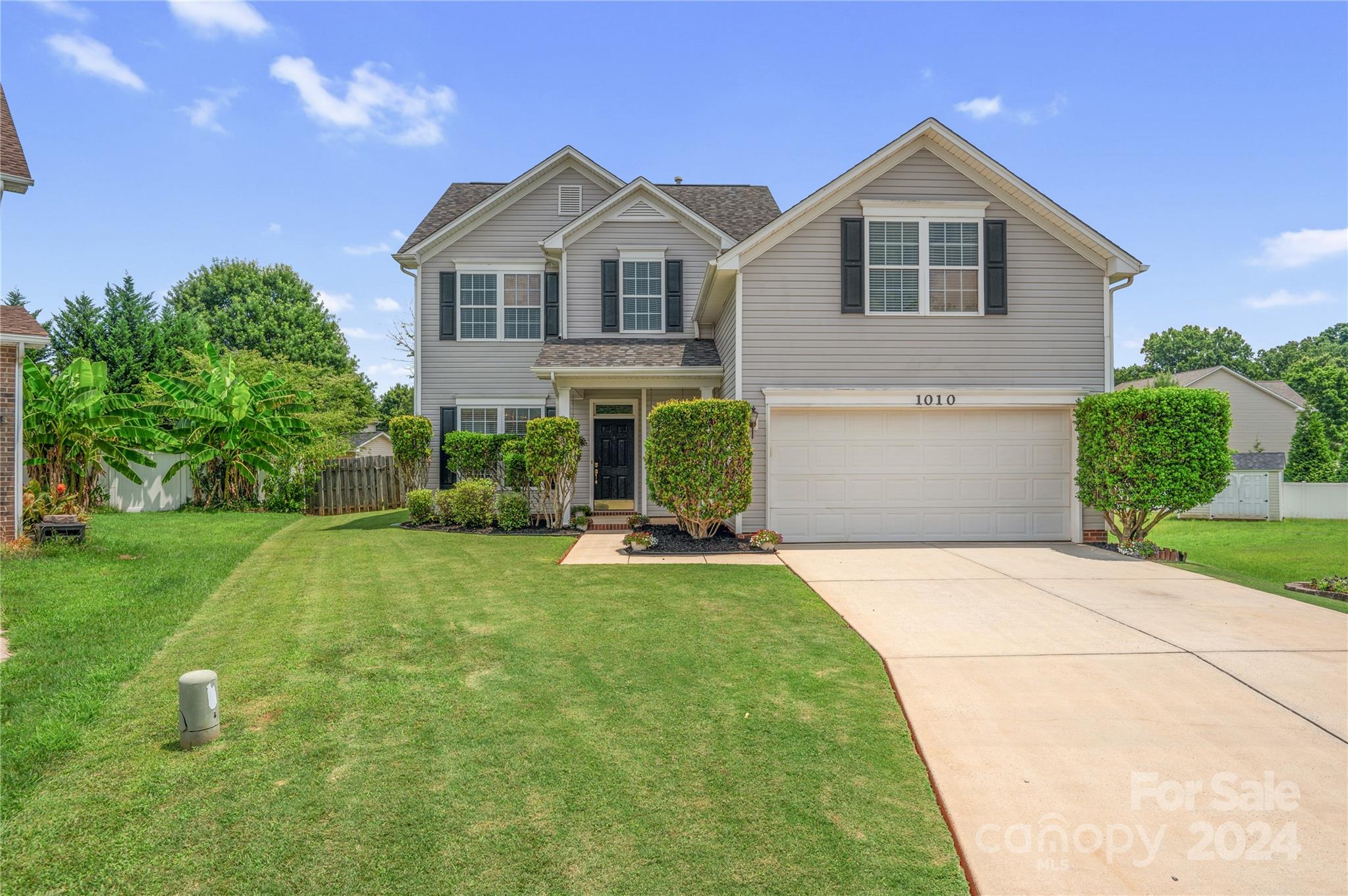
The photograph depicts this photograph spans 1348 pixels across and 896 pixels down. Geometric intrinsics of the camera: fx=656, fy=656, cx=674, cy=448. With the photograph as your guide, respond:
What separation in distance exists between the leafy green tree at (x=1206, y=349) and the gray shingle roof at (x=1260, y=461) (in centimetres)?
4985

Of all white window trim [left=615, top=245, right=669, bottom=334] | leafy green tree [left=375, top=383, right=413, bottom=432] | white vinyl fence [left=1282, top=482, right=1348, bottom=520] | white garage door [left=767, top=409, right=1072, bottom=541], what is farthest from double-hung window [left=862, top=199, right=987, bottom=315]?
leafy green tree [left=375, top=383, right=413, bottom=432]

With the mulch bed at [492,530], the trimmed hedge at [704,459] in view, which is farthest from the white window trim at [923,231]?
the mulch bed at [492,530]

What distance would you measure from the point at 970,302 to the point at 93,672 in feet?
42.0

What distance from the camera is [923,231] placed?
11.9 m

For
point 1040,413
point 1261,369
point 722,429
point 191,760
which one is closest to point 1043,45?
point 1040,413

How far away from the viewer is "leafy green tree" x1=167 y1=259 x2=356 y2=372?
36781 mm

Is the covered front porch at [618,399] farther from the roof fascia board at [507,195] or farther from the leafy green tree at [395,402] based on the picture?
the leafy green tree at [395,402]

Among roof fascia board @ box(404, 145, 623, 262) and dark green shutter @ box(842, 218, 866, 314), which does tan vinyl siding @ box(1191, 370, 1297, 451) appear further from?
roof fascia board @ box(404, 145, 623, 262)

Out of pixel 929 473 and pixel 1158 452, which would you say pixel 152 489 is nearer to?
pixel 929 473

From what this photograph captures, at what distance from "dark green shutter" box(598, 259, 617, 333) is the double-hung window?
20.6 feet

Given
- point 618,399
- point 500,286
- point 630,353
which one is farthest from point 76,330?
point 630,353

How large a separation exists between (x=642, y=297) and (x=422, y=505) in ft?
22.9

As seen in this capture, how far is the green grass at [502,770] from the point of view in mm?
2781

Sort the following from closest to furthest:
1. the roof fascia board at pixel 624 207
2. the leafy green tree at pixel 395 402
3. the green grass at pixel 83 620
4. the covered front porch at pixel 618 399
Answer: the green grass at pixel 83 620, the covered front porch at pixel 618 399, the roof fascia board at pixel 624 207, the leafy green tree at pixel 395 402
